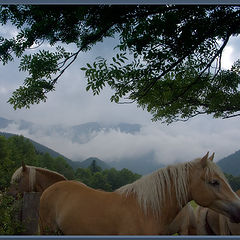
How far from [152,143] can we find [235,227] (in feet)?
2.96

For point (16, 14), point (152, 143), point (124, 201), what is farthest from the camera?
point (16, 14)

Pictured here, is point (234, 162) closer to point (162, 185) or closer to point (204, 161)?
point (204, 161)

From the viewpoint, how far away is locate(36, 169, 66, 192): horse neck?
2.48 meters

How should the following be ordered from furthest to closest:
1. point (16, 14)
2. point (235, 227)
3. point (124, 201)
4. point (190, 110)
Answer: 1. point (190, 110)
2. point (16, 14)
3. point (235, 227)
4. point (124, 201)

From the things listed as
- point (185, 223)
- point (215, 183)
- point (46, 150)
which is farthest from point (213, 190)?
point (46, 150)

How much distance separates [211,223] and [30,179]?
5.72ft

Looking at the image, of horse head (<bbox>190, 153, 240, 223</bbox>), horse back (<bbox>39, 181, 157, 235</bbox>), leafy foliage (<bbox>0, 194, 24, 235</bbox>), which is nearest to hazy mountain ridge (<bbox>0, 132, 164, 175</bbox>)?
horse back (<bbox>39, 181, 157, 235</bbox>)

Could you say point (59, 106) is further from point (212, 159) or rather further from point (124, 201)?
point (212, 159)

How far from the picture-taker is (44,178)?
98.8 inches

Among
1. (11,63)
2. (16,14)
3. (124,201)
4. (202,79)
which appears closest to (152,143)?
(124,201)

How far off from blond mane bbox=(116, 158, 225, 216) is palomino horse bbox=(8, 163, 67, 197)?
104 cm

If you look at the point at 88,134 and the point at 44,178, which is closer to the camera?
the point at 88,134

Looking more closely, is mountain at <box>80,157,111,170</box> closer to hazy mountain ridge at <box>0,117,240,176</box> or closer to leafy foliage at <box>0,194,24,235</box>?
hazy mountain ridge at <box>0,117,240,176</box>

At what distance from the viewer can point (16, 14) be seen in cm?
234
